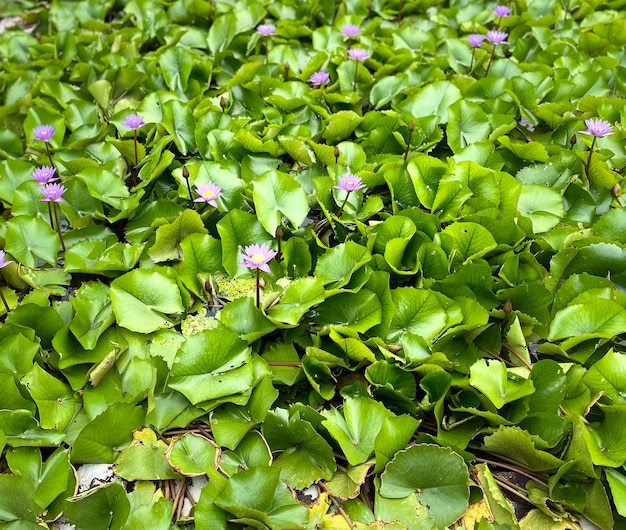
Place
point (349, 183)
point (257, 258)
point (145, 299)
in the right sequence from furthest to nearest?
point (349, 183) < point (145, 299) < point (257, 258)

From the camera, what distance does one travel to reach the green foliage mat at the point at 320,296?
1458mm

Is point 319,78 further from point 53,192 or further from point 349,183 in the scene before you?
point 53,192

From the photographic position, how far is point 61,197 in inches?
85.3

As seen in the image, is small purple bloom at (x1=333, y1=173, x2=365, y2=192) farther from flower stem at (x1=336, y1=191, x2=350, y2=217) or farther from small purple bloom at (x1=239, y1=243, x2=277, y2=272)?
small purple bloom at (x1=239, y1=243, x2=277, y2=272)

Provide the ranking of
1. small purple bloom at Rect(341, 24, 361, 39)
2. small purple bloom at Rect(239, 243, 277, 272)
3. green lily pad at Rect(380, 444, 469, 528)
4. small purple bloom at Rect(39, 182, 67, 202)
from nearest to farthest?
1. green lily pad at Rect(380, 444, 469, 528)
2. small purple bloom at Rect(239, 243, 277, 272)
3. small purple bloom at Rect(39, 182, 67, 202)
4. small purple bloom at Rect(341, 24, 361, 39)

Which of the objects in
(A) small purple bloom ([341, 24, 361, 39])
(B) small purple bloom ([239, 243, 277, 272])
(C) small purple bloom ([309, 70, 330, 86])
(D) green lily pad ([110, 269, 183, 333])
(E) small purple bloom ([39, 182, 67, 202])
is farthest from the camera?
(A) small purple bloom ([341, 24, 361, 39])

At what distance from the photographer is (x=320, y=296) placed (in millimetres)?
1725

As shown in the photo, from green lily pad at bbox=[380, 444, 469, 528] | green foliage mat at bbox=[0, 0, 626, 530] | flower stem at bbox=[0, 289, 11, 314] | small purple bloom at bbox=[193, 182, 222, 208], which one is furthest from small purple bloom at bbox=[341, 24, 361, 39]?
green lily pad at bbox=[380, 444, 469, 528]

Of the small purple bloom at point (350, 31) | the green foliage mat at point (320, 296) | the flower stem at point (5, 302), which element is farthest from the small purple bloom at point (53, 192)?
the small purple bloom at point (350, 31)

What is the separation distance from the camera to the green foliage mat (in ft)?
4.78

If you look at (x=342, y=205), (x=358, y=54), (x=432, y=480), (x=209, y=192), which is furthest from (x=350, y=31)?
(x=432, y=480)

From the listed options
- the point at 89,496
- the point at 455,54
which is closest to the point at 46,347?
the point at 89,496

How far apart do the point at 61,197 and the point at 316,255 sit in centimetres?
101

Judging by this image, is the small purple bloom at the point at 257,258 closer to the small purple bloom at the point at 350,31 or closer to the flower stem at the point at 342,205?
the flower stem at the point at 342,205
